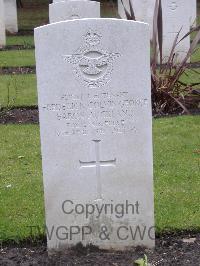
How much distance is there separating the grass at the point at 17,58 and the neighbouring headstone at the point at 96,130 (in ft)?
29.9

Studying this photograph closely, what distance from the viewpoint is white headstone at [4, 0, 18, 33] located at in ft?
63.1

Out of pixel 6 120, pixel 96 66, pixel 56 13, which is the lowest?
pixel 6 120

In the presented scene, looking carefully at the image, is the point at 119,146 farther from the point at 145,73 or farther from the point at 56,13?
the point at 56,13

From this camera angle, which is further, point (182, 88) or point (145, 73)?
point (182, 88)

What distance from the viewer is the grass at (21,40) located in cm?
1716

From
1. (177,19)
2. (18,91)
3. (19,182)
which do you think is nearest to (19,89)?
(18,91)

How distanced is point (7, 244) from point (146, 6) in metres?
13.1

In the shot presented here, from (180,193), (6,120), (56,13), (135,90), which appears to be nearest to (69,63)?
(135,90)

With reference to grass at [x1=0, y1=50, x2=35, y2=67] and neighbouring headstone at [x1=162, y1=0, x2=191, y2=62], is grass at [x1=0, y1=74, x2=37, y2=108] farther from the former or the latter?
neighbouring headstone at [x1=162, y1=0, x2=191, y2=62]

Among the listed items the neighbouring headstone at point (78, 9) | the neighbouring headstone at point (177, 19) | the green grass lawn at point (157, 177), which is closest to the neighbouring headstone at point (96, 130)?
the green grass lawn at point (157, 177)

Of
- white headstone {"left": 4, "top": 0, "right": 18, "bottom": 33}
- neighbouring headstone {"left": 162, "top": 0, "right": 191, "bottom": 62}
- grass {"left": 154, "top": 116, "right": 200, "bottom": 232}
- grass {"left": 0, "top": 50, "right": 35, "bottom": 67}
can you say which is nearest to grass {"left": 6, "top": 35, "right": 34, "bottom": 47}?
white headstone {"left": 4, "top": 0, "right": 18, "bottom": 33}

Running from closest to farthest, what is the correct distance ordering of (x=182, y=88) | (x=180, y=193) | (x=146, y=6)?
(x=180, y=193) < (x=182, y=88) < (x=146, y=6)

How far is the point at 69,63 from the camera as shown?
406 cm

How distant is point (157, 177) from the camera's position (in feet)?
19.2
